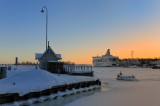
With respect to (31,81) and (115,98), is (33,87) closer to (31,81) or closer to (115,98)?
(31,81)

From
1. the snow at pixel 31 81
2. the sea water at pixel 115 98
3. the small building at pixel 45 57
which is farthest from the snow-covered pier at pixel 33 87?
the small building at pixel 45 57

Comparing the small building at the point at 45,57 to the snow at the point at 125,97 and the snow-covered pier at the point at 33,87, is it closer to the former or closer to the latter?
the snow at the point at 125,97

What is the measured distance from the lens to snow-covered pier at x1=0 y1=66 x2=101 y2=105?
16594mm

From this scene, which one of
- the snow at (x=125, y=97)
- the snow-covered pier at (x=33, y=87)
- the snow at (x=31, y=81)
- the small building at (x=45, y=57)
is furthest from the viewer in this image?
the small building at (x=45, y=57)

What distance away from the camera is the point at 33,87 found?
18547 millimetres

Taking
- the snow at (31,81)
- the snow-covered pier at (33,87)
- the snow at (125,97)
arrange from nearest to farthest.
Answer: the snow-covered pier at (33,87) → the snow at (31,81) → the snow at (125,97)

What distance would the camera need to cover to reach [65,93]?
23.8m

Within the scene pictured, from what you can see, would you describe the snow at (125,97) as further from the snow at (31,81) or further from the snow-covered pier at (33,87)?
the snow at (31,81)

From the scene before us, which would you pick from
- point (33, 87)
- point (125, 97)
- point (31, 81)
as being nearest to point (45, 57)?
point (31, 81)

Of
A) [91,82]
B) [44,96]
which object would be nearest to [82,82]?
[91,82]

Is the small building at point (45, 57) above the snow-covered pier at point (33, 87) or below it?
above

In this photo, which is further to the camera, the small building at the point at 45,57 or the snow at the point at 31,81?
the small building at the point at 45,57

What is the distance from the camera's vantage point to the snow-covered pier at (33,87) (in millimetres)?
16594

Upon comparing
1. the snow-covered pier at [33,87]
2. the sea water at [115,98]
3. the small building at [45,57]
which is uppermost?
the small building at [45,57]
